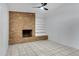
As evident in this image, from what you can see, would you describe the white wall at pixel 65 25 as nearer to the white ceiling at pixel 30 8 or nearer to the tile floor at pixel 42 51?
the white ceiling at pixel 30 8

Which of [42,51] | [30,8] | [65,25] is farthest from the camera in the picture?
[30,8]

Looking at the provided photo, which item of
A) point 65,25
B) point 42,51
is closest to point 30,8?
point 65,25

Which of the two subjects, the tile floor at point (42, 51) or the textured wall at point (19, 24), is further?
the textured wall at point (19, 24)

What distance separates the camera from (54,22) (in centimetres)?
550

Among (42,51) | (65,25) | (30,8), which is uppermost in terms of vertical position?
(30,8)

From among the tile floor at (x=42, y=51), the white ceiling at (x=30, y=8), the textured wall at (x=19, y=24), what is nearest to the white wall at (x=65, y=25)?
the white ceiling at (x=30, y=8)

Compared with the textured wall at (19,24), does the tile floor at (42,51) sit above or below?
below

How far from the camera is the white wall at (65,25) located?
13.0 feet

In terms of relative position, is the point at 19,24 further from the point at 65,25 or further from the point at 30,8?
the point at 65,25

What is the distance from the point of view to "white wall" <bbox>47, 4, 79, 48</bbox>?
3.96 meters

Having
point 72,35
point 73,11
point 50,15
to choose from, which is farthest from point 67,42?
point 50,15

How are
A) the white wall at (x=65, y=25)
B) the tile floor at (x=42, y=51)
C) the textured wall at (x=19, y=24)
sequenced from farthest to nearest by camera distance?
the textured wall at (x=19, y=24)
the white wall at (x=65, y=25)
the tile floor at (x=42, y=51)

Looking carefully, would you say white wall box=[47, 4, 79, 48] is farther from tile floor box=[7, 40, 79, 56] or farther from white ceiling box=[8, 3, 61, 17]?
tile floor box=[7, 40, 79, 56]

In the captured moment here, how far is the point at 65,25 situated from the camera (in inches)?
177
